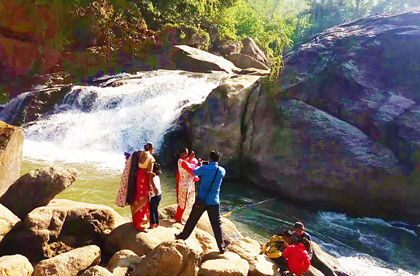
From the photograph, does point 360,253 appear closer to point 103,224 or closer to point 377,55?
point 103,224

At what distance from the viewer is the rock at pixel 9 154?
7.01 meters

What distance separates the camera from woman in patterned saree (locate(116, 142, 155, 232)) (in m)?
5.96

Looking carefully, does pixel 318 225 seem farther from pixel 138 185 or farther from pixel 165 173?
pixel 138 185

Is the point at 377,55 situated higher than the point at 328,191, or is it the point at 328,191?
the point at 377,55

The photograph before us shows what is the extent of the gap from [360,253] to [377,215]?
2458 millimetres

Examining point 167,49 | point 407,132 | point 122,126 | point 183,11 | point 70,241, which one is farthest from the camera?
point 183,11

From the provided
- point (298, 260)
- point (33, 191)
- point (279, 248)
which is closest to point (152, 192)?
point (33, 191)

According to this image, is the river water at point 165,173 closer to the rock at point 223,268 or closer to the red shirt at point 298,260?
the red shirt at point 298,260

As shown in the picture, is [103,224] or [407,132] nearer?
[103,224]

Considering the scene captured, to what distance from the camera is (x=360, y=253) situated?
341 inches

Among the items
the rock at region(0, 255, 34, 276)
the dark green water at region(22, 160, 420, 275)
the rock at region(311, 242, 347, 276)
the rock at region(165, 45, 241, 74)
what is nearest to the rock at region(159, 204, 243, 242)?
the rock at region(311, 242, 347, 276)

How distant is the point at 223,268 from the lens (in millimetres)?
5121

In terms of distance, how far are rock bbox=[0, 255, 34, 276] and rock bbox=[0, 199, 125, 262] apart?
739 mm

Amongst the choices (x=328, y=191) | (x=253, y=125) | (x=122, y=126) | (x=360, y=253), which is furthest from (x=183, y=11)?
(x=360, y=253)
